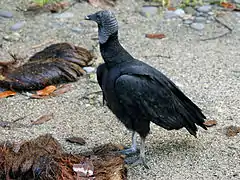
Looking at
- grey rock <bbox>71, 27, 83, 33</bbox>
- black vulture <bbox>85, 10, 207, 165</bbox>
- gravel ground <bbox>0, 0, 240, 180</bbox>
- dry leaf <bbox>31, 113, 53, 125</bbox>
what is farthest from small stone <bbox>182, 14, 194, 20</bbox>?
black vulture <bbox>85, 10, 207, 165</bbox>

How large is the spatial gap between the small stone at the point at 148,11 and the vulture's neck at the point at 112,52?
290cm

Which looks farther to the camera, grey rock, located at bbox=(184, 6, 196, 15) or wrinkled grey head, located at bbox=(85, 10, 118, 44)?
grey rock, located at bbox=(184, 6, 196, 15)

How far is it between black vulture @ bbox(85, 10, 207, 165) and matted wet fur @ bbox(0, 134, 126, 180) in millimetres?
319

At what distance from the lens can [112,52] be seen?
13.3 feet

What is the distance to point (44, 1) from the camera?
705 centimetres

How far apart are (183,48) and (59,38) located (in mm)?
1407

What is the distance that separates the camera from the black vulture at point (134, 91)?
394 centimetres

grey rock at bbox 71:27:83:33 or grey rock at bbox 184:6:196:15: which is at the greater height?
grey rock at bbox 184:6:196:15

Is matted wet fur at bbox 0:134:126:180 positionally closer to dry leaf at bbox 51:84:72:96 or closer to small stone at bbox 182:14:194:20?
dry leaf at bbox 51:84:72:96

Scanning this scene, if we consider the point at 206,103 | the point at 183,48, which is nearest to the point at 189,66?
the point at 183,48

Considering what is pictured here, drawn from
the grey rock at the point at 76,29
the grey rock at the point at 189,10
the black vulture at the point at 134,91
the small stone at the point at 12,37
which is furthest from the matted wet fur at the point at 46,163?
the grey rock at the point at 189,10

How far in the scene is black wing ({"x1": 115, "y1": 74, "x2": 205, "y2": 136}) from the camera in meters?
3.92

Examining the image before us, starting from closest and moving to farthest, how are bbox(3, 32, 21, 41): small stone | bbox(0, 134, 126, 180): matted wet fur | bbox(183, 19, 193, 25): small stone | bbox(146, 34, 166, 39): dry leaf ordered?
bbox(0, 134, 126, 180): matted wet fur, bbox(3, 32, 21, 41): small stone, bbox(146, 34, 166, 39): dry leaf, bbox(183, 19, 193, 25): small stone

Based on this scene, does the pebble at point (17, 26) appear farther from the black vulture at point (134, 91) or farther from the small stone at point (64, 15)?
the black vulture at point (134, 91)
